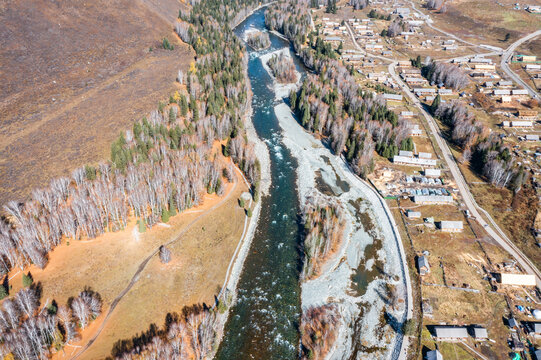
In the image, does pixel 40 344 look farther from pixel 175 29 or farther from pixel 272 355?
pixel 175 29

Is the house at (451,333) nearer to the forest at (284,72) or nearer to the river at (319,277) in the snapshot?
the river at (319,277)

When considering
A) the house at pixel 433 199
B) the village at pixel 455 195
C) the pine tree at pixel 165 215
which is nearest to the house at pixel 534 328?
the village at pixel 455 195

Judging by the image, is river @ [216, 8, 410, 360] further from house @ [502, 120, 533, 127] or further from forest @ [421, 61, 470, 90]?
forest @ [421, 61, 470, 90]

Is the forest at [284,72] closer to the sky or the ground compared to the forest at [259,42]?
closer to the ground

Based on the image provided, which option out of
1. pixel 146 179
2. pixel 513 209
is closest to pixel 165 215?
pixel 146 179

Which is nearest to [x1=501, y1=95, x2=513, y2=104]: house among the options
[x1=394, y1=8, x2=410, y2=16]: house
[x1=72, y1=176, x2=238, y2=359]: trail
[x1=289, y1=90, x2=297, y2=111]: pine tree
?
[x1=289, y1=90, x2=297, y2=111]: pine tree

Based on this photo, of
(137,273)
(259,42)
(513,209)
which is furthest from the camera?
(259,42)

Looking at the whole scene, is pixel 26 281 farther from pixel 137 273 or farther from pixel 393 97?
pixel 393 97
